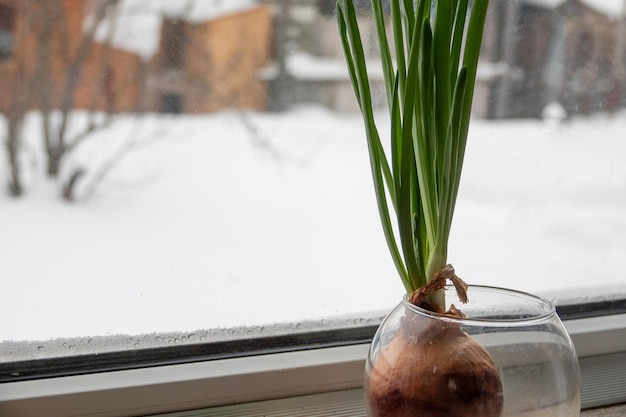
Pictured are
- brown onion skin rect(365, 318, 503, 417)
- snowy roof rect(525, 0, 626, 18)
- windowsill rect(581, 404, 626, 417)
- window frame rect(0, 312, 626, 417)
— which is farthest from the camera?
snowy roof rect(525, 0, 626, 18)

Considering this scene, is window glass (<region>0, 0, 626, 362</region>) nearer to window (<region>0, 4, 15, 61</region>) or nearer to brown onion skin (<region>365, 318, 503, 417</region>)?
window (<region>0, 4, 15, 61</region>)

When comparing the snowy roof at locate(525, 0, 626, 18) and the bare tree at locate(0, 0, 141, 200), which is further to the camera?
the snowy roof at locate(525, 0, 626, 18)

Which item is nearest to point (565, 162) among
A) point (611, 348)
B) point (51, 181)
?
point (611, 348)

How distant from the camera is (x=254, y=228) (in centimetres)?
76

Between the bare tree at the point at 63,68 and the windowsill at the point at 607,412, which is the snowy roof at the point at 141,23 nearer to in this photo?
the bare tree at the point at 63,68

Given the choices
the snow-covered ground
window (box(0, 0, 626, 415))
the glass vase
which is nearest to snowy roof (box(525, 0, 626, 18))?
window (box(0, 0, 626, 415))

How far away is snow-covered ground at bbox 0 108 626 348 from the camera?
0.68 m

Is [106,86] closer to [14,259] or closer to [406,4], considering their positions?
[14,259]

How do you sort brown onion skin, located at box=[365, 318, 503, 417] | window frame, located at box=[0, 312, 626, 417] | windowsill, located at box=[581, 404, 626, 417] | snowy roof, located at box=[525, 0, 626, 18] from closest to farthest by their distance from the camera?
brown onion skin, located at box=[365, 318, 503, 417], window frame, located at box=[0, 312, 626, 417], windowsill, located at box=[581, 404, 626, 417], snowy roof, located at box=[525, 0, 626, 18]

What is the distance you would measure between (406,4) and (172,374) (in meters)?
0.40

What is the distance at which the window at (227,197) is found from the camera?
662 mm

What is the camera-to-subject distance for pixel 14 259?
2.19 ft

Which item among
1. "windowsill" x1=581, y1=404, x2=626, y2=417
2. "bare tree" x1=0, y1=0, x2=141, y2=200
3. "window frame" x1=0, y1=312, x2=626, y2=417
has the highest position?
"bare tree" x1=0, y1=0, x2=141, y2=200

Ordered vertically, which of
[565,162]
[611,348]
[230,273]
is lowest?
A: [611,348]
